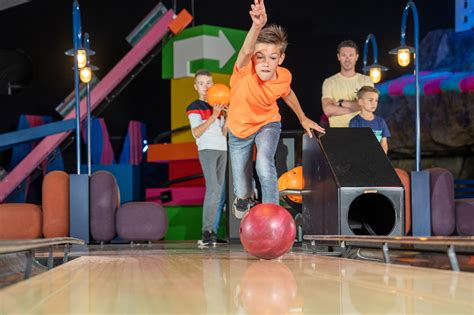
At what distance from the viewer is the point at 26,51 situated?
12680mm

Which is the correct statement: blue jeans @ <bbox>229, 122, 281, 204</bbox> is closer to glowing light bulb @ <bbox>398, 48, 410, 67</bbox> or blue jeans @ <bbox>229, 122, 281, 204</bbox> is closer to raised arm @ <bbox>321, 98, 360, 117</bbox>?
raised arm @ <bbox>321, 98, 360, 117</bbox>

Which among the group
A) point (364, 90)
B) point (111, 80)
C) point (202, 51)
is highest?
point (202, 51)

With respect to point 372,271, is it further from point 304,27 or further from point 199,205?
point 304,27

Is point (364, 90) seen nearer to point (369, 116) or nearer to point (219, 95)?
point (369, 116)

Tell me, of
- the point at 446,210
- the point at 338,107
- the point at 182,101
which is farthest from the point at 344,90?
the point at 182,101

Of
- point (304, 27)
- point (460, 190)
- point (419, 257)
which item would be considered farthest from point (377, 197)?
point (304, 27)

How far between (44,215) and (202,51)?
455 cm

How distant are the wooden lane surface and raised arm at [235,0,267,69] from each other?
1.62 meters

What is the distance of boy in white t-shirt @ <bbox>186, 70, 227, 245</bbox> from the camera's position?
6.38 metres

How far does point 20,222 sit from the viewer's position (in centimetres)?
672

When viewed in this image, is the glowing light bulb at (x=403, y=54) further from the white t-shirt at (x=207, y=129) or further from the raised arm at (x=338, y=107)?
the white t-shirt at (x=207, y=129)

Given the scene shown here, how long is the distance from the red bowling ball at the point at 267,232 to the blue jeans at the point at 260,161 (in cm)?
93

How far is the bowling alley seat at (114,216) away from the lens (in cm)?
702

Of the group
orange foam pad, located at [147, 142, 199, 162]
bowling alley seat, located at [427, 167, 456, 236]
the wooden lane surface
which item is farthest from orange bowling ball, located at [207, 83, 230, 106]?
orange foam pad, located at [147, 142, 199, 162]
